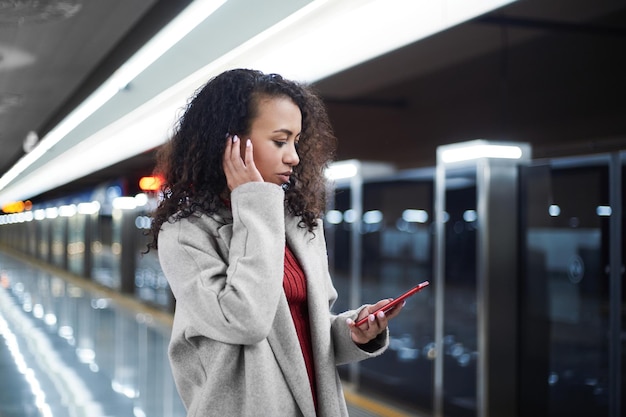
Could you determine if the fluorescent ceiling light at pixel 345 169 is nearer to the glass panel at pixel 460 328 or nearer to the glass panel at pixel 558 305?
the glass panel at pixel 460 328

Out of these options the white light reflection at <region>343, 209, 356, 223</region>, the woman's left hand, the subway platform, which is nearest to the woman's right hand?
the woman's left hand

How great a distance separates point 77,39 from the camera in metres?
7.45

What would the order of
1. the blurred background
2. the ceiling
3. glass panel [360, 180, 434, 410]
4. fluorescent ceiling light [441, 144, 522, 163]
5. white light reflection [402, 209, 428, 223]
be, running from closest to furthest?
1. the ceiling
2. the blurred background
3. fluorescent ceiling light [441, 144, 522, 163]
4. glass panel [360, 180, 434, 410]
5. white light reflection [402, 209, 428, 223]

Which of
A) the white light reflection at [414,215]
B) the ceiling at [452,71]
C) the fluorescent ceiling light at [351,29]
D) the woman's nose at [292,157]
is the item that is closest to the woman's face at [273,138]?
the woman's nose at [292,157]

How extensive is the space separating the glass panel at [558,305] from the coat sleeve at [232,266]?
3.84 m

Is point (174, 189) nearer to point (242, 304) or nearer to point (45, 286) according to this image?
point (242, 304)

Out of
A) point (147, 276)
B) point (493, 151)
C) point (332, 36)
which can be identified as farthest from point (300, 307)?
point (147, 276)

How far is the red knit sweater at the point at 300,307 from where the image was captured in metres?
1.48

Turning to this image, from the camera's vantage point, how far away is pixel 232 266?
4.61 feet

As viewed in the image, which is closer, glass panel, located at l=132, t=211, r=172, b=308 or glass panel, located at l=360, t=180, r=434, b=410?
glass panel, located at l=360, t=180, r=434, b=410

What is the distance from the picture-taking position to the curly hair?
4.91ft

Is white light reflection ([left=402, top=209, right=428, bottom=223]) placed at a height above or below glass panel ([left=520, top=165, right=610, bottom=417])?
above

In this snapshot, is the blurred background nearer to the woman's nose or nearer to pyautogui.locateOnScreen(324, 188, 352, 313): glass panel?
pyautogui.locateOnScreen(324, 188, 352, 313): glass panel

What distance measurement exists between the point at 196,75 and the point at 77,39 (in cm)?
236
